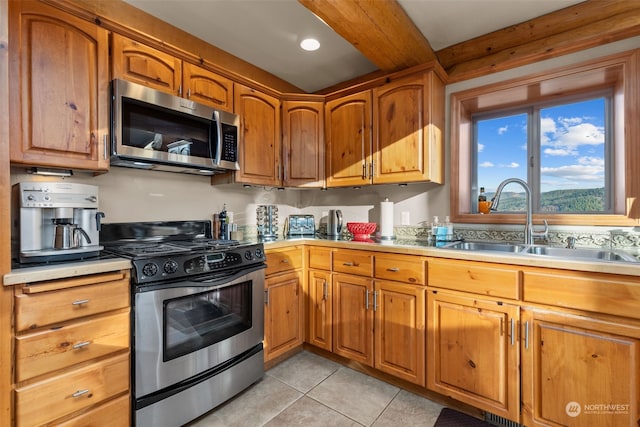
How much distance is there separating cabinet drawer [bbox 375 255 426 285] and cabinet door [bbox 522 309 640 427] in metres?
0.58

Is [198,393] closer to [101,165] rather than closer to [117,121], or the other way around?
[101,165]

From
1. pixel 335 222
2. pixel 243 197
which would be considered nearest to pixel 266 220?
pixel 243 197

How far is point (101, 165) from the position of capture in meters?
1.66

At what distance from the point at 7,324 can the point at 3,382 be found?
0.72 feet

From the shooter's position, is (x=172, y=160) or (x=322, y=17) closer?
(x=322, y=17)

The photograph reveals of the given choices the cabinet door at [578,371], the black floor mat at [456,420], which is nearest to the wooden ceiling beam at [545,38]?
the cabinet door at [578,371]

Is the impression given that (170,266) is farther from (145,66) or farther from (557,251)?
(557,251)

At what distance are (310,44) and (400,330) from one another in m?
2.26

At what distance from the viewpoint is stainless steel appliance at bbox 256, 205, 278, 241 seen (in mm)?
2846

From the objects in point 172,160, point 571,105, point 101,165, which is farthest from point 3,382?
point 571,105

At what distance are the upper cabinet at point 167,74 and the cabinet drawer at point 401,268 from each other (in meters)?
1.63

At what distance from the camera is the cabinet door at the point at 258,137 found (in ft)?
7.82

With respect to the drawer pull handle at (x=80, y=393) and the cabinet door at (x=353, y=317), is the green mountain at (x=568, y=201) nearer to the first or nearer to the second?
the cabinet door at (x=353, y=317)

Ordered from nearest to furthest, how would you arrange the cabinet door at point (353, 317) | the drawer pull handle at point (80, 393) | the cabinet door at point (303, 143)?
the drawer pull handle at point (80, 393) → the cabinet door at point (353, 317) → the cabinet door at point (303, 143)
